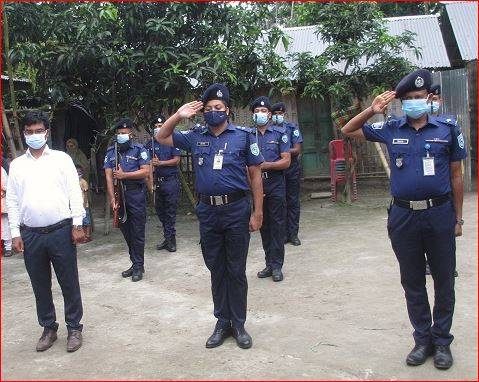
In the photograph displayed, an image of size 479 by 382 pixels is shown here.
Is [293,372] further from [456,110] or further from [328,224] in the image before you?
[456,110]

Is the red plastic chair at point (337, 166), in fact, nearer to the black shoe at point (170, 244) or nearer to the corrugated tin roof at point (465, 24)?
the corrugated tin roof at point (465, 24)

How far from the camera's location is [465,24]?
12258 millimetres

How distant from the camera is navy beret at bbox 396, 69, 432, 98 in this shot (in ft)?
11.3

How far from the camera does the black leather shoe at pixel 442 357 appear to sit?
3.41 m

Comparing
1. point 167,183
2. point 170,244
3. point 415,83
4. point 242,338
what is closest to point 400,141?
point 415,83

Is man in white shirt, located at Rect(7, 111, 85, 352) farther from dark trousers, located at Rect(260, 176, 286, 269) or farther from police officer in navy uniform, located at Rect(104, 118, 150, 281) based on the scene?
dark trousers, located at Rect(260, 176, 286, 269)

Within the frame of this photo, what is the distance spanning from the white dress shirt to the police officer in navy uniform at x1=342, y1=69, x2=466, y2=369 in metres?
2.30

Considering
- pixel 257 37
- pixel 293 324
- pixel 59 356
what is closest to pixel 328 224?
pixel 257 37

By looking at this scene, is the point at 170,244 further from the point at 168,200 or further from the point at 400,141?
the point at 400,141

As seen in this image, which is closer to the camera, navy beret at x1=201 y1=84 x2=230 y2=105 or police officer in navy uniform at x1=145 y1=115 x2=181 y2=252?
navy beret at x1=201 y1=84 x2=230 y2=105

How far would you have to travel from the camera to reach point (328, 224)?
Result: 8375mm

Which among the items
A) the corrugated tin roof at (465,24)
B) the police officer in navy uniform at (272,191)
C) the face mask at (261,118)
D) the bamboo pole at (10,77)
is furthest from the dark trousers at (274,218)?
the corrugated tin roof at (465,24)

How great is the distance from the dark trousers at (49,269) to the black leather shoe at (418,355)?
2.58 metres

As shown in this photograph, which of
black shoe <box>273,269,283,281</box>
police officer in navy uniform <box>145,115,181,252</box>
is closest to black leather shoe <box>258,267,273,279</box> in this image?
black shoe <box>273,269,283,281</box>
